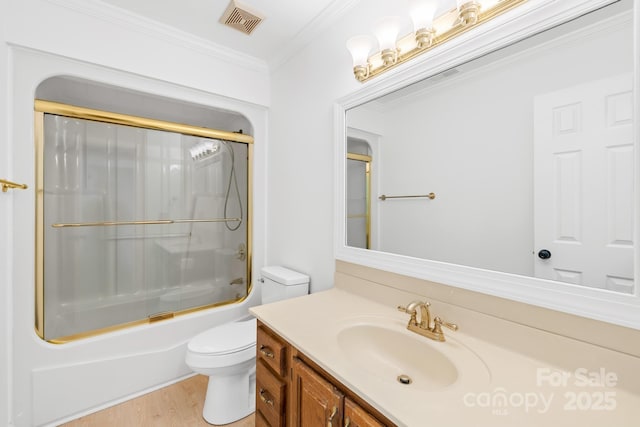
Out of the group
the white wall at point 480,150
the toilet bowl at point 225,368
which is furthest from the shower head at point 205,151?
the white wall at point 480,150

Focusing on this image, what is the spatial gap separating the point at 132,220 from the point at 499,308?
7.25 feet

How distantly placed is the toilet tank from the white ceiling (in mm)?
1594

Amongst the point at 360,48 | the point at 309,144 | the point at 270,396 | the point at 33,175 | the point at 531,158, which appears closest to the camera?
the point at 531,158

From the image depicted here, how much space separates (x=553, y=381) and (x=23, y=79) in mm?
2612

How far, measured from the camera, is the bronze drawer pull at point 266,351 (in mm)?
1117

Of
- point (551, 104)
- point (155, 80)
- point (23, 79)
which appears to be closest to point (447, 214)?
point (551, 104)

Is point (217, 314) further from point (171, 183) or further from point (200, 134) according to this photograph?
point (200, 134)

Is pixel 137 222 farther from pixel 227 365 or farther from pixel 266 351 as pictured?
pixel 266 351

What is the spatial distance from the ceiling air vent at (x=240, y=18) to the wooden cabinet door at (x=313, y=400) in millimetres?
1884

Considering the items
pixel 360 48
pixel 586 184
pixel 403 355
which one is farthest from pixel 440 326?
pixel 360 48

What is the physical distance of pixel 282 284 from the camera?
1820 millimetres

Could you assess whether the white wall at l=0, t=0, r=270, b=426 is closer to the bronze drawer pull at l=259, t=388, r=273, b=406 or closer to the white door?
the bronze drawer pull at l=259, t=388, r=273, b=406

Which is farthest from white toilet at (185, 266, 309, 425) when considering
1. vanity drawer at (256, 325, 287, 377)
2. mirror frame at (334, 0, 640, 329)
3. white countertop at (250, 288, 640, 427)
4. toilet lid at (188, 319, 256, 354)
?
mirror frame at (334, 0, 640, 329)

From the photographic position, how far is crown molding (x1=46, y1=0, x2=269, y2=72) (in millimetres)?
1553
